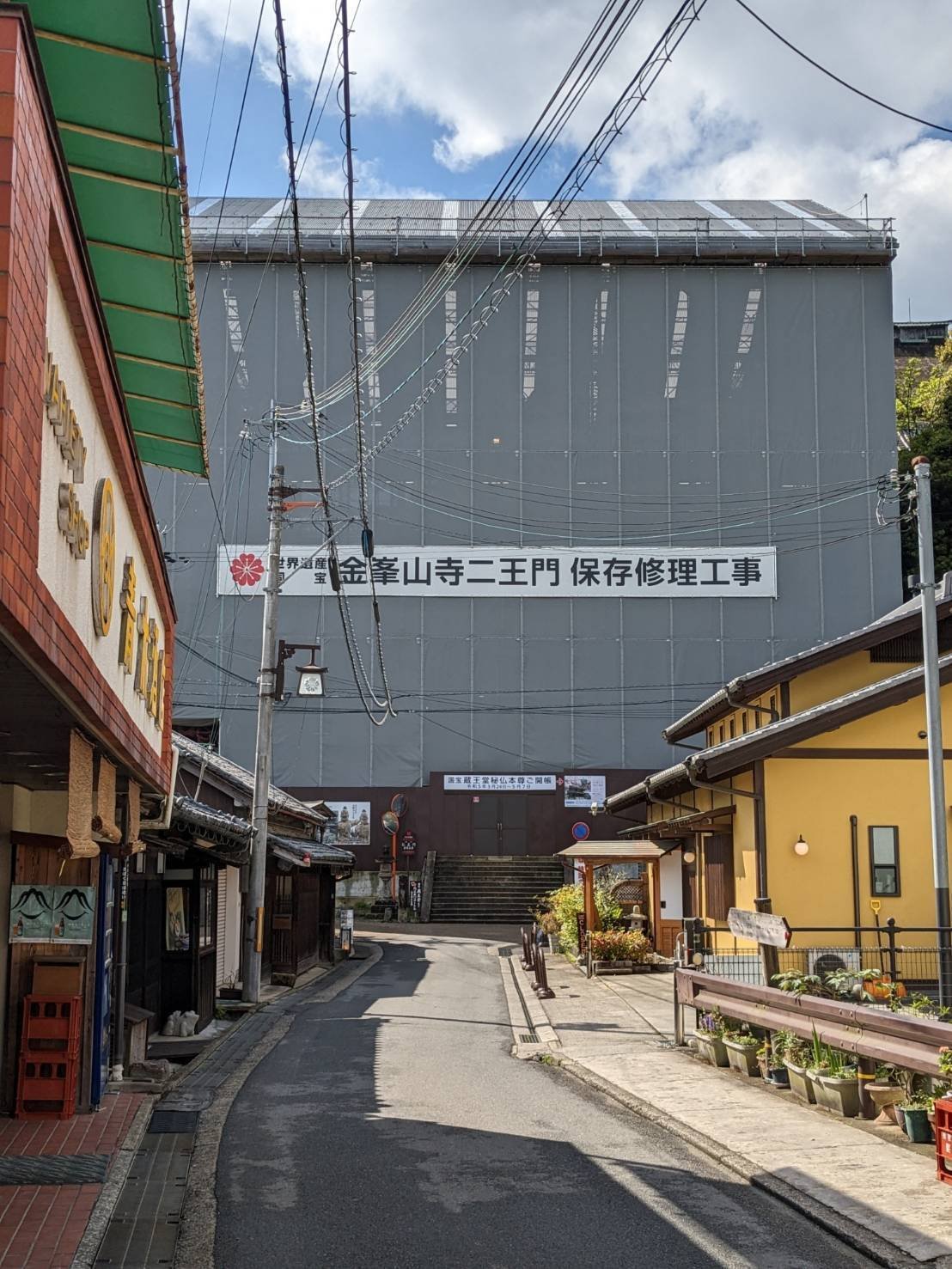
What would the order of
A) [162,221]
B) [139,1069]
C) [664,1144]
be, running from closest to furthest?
[162,221]
[664,1144]
[139,1069]

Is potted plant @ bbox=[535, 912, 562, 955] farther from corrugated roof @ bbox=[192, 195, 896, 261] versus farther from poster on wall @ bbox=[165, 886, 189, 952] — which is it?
corrugated roof @ bbox=[192, 195, 896, 261]

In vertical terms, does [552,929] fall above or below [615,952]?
below

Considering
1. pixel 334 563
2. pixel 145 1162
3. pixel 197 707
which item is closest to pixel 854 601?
pixel 197 707

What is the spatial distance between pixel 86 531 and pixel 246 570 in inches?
1558

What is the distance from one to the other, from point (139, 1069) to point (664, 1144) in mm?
6556

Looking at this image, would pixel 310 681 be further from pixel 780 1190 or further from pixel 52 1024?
pixel 780 1190

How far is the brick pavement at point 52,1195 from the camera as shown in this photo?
7.25m

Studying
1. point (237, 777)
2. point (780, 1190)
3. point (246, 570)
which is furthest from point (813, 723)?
point (246, 570)

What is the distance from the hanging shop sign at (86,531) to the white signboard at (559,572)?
3556cm

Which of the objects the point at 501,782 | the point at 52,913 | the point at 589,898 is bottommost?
the point at 589,898

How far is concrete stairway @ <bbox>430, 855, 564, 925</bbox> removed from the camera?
42.3m

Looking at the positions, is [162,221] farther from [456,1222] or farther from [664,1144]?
[664,1144]

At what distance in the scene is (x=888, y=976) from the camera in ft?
51.9

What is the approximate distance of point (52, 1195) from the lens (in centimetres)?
846
